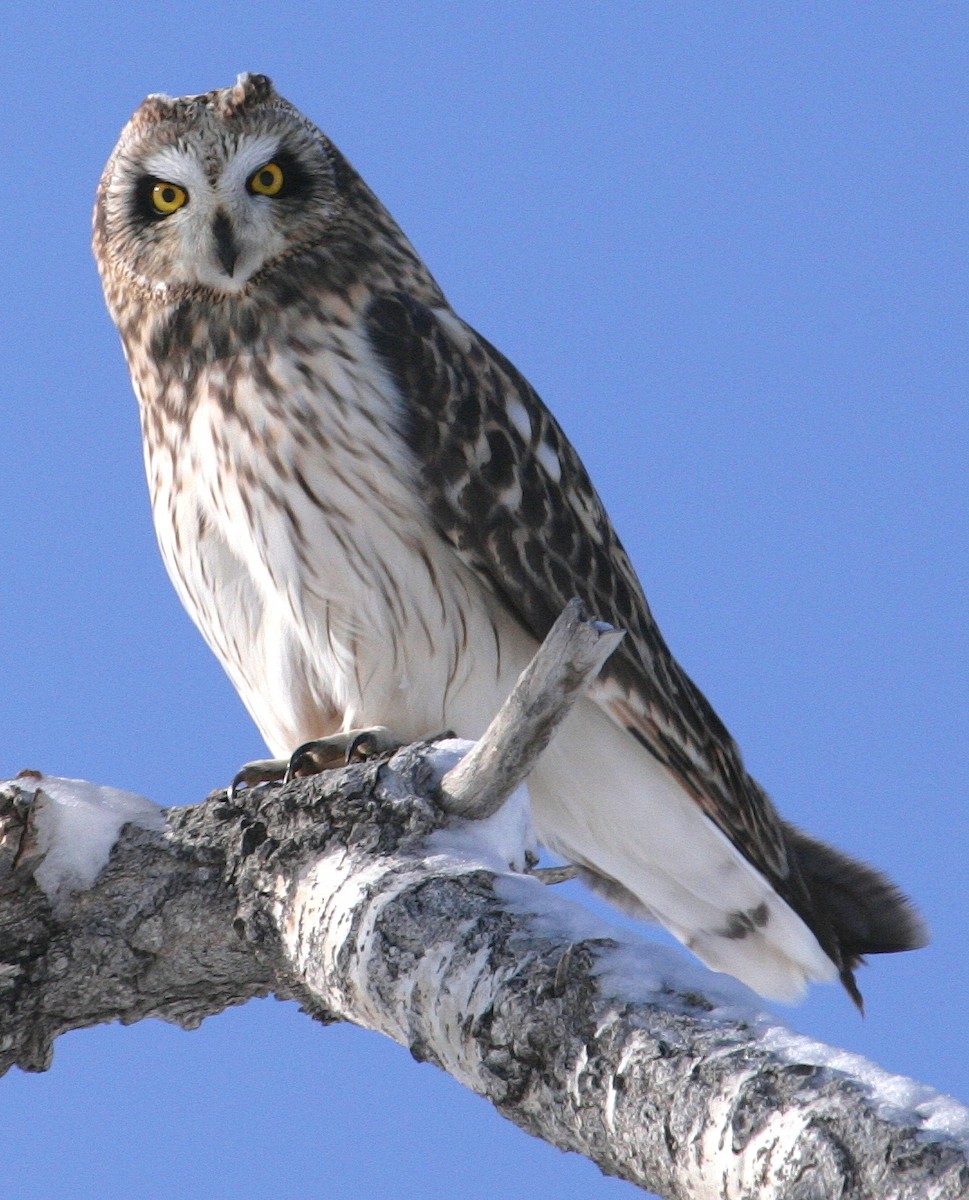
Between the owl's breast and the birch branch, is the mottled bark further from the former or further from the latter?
→ the owl's breast

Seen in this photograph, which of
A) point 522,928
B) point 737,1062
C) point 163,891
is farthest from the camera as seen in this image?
point 163,891

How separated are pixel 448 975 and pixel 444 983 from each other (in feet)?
0.05

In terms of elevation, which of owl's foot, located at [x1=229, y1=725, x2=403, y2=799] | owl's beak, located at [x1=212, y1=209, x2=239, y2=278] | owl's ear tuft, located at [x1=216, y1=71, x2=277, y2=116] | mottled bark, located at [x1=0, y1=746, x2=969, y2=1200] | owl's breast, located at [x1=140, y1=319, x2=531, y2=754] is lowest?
mottled bark, located at [x1=0, y1=746, x2=969, y2=1200]

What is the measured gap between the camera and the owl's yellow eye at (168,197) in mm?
4285

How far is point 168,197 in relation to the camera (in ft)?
14.1

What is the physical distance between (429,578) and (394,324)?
27.4 inches

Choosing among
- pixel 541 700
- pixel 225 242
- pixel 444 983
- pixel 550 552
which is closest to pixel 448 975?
pixel 444 983

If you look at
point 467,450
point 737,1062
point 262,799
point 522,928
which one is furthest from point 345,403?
point 737,1062

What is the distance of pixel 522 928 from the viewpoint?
269cm

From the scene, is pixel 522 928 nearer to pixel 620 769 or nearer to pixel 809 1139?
pixel 809 1139

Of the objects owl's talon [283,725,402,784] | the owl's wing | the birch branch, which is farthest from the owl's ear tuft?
the birch branch

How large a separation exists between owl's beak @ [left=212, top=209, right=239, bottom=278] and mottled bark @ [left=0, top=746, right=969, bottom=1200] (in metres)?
1.44

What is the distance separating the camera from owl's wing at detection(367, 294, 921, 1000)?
4.05 metres

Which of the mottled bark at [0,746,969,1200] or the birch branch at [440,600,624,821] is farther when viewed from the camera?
the birch branch at [440,600,624,821]
